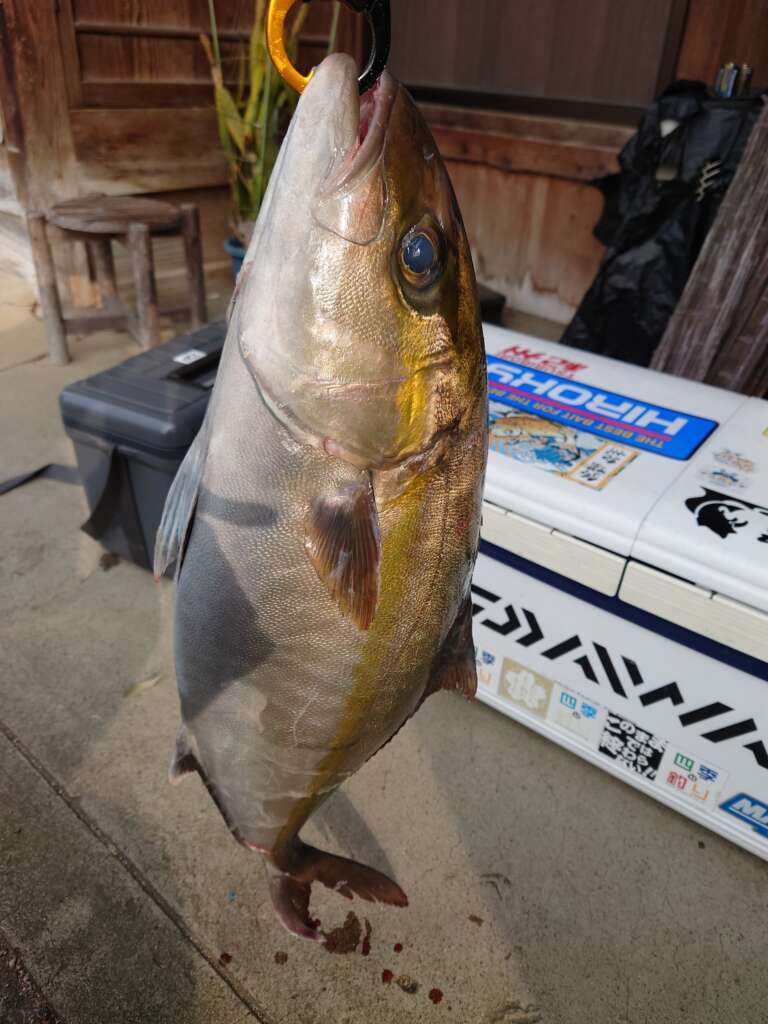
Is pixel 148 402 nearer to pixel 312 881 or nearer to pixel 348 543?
pixel 312 881

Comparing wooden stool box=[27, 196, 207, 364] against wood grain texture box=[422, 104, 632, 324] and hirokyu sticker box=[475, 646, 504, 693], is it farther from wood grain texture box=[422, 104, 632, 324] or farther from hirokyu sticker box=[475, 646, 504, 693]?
hirokyu sticker box=[475, 646, 504, 693]

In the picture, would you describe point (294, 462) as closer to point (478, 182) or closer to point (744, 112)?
point (744, 112)

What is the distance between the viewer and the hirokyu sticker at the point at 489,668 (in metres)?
2.30

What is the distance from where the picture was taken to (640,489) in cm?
195

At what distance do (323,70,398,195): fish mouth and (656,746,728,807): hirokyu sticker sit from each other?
1.74 metres

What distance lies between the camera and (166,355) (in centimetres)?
300

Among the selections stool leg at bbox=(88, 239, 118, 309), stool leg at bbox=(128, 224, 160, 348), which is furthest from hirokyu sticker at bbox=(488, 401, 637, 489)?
stool leg at bbox=(88, 239, 118, 309)

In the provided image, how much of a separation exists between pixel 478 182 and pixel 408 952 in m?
5.09

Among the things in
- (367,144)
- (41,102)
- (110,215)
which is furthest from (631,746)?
(41,102)

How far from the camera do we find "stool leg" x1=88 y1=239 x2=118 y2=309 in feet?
16.3

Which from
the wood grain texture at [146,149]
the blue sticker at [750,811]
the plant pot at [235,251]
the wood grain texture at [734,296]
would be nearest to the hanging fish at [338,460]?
the blue sticker at [750,811]

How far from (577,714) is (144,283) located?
3.62m

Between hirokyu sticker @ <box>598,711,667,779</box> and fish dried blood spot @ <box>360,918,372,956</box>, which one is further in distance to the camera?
hirokyu sticker @ <box>598,711,667,779</box>

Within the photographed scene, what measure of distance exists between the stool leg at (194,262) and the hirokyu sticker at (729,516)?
12.0ft
